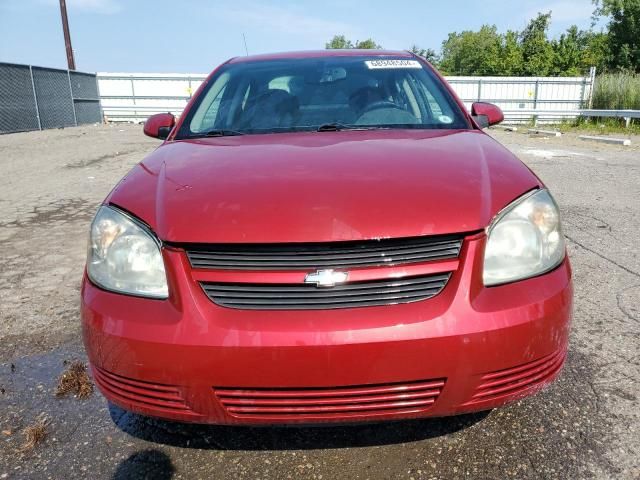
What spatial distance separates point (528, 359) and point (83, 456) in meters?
1.50

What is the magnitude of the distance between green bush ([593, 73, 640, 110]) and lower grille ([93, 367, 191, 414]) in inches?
777

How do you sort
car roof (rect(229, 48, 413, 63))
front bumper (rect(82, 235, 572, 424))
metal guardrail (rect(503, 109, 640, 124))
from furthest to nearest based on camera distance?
metal guardrail (rect(503, 109, 640, 124)) → car roof (rect(229, 48, 413, 63)) → front bumper (rect(82, 235, 572, 424))

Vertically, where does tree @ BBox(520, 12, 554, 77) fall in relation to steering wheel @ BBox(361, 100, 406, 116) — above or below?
above

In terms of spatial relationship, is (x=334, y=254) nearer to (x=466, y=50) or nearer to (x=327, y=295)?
(x=327, y=295)

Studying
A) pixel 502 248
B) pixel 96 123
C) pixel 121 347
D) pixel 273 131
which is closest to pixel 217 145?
pixel 273 131

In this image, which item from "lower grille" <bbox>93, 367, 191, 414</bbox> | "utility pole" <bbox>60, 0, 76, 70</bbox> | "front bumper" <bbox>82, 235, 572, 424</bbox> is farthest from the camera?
"utility pole" <bbox>60, 0, 76, 70</bbox>

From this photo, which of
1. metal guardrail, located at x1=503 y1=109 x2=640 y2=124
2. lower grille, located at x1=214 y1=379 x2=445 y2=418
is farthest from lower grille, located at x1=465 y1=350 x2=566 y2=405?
metal guardrail, located at x1=503 y1=109 x2=640 y2=124

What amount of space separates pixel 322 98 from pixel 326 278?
4.88ft

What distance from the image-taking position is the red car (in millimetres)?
1335

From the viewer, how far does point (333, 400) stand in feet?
4.52

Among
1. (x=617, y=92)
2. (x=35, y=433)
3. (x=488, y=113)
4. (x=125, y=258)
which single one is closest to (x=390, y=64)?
(x=488, y=113)

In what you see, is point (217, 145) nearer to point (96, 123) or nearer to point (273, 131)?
point (273, 131)

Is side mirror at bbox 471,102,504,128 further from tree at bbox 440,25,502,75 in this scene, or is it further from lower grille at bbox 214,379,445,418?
tree at bbox 440,25,502,75

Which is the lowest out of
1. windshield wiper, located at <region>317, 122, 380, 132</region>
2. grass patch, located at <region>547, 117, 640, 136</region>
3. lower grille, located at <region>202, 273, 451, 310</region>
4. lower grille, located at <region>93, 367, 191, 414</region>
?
grass patch, located at <region>547, 117, 640, 136</region>
